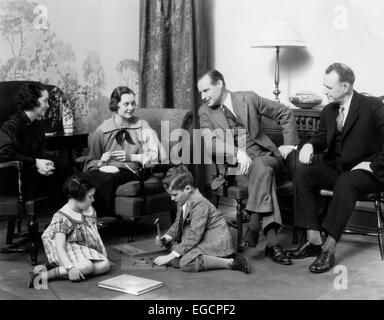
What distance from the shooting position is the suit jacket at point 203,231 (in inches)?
152

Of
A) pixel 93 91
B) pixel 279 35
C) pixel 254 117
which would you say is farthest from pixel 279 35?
pixel 93 91

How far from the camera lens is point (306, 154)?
4250 millimetres

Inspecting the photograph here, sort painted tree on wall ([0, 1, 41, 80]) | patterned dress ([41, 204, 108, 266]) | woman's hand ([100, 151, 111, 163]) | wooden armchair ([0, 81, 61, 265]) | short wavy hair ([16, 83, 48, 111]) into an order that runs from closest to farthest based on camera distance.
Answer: patterned dress ([41, 204, 108, 266])
wooden armchair ([0, 81, 61, 265])
short wavy hair ([16, 83, 48, 111])
woman's hand ([100, 151, 111, 163])
painted tree on wall ([0, 1, 41, 80])

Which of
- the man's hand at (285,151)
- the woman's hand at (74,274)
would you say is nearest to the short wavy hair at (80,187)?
the woman's hand at (74,274)

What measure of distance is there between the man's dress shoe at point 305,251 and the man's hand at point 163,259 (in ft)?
2.77

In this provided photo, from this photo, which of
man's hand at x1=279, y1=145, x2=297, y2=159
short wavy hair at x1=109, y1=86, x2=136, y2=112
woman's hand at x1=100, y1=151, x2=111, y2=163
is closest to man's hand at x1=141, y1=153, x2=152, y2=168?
woman's hand at x1=100, y1=151, x2=111, y2=163

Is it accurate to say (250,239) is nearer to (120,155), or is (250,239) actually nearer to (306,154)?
(306,154)

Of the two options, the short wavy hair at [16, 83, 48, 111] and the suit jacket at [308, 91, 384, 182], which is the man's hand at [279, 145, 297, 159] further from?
the short wavy hair at [16, 83, 48, 111]

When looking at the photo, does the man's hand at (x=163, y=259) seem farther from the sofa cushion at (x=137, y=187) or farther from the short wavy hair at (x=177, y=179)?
the sofa cushion at (x=137, y=187)

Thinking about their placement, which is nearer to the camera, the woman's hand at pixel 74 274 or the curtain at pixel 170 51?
the woman's hand at pixel 74 274

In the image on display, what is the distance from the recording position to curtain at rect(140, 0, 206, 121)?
5.59 metres

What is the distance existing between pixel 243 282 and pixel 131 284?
0.68 metres

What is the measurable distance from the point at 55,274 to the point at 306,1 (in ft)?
10.00

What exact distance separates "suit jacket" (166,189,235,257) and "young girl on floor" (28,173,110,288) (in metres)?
0.54
